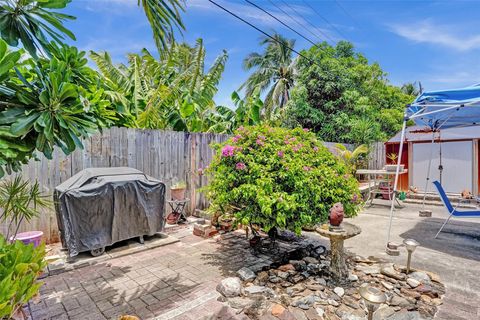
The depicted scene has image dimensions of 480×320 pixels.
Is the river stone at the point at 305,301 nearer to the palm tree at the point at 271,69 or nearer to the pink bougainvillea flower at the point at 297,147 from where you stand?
the pink bougainvillea flower at the point at 297,147

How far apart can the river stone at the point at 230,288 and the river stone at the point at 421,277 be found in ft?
7.64

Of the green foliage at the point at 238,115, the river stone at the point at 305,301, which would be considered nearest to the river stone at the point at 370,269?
the river stone at the point at 305,301

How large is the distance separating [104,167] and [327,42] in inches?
498

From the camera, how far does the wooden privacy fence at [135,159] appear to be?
4.46 metres

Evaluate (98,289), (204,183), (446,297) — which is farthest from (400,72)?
(98,289)

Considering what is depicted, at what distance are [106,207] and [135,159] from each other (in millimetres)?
1479

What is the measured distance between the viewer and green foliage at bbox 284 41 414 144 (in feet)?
39.3

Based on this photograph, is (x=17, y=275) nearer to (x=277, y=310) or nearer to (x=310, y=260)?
(x=277, y=310)

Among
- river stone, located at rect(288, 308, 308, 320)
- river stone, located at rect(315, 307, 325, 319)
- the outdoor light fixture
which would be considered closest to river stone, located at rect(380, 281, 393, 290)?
river stone, located at rect(315, 307, 325, 319)

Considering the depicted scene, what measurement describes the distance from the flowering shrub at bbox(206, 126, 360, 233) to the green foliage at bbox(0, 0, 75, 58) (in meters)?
2.45

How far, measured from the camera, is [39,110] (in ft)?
6.15

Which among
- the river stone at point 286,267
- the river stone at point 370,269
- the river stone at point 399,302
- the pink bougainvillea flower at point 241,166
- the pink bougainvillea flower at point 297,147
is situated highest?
the pink bougainvillea flower at point 297,147

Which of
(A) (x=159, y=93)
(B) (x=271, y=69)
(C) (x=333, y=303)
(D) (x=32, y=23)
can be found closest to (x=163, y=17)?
(D) (x=32, y=23)

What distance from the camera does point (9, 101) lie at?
1.83 m
